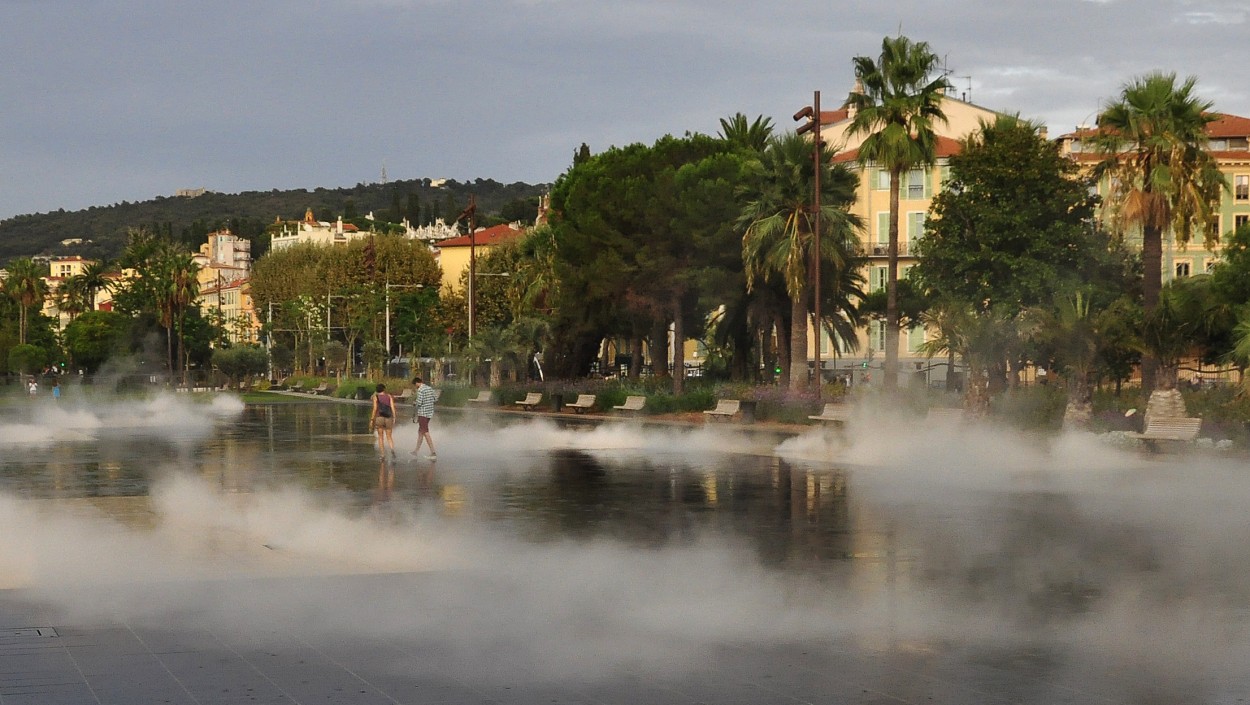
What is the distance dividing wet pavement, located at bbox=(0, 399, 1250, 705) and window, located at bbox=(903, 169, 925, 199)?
59.0m

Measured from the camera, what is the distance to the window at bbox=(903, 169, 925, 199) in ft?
271

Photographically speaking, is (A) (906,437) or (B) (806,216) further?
(B) (806,216)

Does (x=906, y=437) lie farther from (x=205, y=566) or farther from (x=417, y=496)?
(x=205, y=566)

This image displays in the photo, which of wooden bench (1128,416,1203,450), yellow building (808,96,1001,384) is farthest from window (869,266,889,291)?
wooden bench (1128,416,1203,450)

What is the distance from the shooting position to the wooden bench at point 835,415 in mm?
38125

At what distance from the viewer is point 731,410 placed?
43.4 meters

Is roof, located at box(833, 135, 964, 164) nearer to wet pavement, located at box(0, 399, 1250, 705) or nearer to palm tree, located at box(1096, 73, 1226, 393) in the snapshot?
palm tree, located at box(1096, 73, 1226, 393)

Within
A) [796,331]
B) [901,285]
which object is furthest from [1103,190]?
[796,331]

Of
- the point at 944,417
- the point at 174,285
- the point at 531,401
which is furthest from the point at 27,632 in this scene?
the point at 174,285

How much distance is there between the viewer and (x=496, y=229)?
15825cm

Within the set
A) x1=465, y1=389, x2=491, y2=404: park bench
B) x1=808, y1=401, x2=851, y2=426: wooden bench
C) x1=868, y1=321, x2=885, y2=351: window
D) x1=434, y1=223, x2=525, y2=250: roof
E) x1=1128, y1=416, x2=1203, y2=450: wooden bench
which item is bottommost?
x1=465, y1=389, x2=491, y2=404: park bench

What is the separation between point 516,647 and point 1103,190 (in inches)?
3077

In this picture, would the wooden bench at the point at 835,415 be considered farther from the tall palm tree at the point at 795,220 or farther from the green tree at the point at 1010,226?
the green tree at the point at 1010,226

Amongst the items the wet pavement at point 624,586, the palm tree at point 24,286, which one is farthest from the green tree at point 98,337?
the wet pavement at point 624,586
